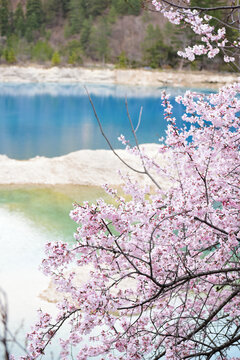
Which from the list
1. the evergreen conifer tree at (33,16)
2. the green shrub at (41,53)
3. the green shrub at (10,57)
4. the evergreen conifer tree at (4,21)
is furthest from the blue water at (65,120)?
the evergreen conifer tree at (33,16)

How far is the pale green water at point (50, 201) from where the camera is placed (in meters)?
8.29

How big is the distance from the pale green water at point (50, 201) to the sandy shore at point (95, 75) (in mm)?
26710

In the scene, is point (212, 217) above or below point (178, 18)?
below

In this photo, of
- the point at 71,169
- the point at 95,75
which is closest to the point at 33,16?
the point at 95,75

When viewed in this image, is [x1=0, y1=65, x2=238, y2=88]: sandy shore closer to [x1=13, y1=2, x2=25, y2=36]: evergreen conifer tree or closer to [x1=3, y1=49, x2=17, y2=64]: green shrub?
[x1=3, y1=49, x2=17, y2=64]: green shrub

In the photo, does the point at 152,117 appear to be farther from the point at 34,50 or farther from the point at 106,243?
the point at 34,50

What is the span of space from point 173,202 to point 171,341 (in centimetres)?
84

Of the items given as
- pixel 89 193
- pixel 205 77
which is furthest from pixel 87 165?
pixel 205 77

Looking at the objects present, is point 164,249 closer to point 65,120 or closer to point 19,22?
point 65,120

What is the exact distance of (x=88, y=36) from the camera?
53969mm

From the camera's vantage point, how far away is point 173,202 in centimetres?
251

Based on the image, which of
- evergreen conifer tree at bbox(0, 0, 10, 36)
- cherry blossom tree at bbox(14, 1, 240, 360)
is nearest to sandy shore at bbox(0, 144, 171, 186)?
cherry blossom tree at bbox(14, 1, 240, 360)

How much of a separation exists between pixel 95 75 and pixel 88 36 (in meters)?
15.9

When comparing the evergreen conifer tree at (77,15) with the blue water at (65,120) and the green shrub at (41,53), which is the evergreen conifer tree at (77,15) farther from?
the blue water at (65,120)
